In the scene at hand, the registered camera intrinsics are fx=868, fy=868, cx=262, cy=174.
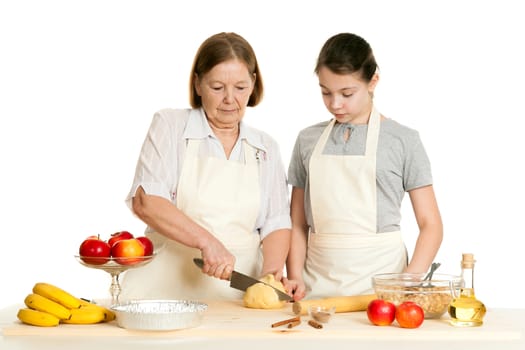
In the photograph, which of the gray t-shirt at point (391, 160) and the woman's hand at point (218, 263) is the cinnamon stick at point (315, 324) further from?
the gray t-shirt at point (391, 160)

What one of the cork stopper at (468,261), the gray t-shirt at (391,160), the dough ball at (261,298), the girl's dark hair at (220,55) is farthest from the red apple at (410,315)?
the girl's dark hair at (220,55)

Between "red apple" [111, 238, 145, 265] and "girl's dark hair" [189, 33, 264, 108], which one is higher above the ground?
"girl's dark hair" [189, 33, 264, 108]

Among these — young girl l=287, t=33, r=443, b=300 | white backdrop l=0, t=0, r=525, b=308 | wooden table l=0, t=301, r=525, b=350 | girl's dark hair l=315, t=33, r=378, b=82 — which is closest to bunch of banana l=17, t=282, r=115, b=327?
wooden table l=0, t=301, r=525, b=350

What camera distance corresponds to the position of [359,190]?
331 cm

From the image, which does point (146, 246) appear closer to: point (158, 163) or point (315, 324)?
point (158, 163)

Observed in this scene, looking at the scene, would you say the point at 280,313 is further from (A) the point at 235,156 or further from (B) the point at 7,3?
(B) the point at 7,3

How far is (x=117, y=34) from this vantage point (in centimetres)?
508

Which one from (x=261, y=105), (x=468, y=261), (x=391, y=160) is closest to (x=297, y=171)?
(x=391, y=160)

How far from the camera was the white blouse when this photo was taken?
3.24 m

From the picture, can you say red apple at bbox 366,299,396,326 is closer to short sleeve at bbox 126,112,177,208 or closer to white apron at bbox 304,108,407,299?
white apron at bbox 304,108,407,299

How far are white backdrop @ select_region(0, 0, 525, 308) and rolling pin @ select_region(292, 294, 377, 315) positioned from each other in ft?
7.10

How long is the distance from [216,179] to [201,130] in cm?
20

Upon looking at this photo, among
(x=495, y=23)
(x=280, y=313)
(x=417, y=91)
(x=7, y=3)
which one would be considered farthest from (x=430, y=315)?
(x=7, y=3)

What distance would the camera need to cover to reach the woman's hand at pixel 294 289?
3.16 metres
